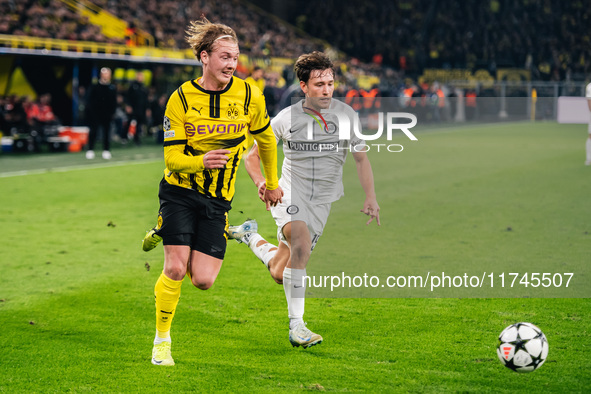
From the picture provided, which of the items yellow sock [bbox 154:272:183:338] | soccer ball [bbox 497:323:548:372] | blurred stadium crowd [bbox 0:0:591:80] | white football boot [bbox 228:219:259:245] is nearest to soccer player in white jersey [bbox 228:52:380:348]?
yellow sock [bbox 154:272:183:338]

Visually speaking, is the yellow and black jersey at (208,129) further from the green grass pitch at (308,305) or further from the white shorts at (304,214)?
the green grass pitch at (308,305)

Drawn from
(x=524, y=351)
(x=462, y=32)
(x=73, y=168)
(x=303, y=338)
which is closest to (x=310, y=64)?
(x=303, y=338)

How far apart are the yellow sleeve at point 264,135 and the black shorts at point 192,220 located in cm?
38

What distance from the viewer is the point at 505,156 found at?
15.7 meters

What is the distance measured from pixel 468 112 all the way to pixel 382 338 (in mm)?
31456

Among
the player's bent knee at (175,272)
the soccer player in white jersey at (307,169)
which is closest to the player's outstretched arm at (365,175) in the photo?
the soccer player in white jersey at (307,169)

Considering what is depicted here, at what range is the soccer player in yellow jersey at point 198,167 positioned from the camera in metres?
4.63

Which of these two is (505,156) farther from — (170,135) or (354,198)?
(170,135)

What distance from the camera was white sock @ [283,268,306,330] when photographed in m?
5.09

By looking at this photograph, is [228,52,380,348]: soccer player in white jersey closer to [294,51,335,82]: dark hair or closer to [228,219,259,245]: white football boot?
[294,51,335,82]: dark hair

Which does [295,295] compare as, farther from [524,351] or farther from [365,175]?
[524,351]

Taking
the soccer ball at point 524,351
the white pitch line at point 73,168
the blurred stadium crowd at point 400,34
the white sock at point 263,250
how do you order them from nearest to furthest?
the soccer ball at point 524,351 → the white sock at point 263,250 → the white pitch line at point 73,168 → the blurred stadium crowd at point 400,34

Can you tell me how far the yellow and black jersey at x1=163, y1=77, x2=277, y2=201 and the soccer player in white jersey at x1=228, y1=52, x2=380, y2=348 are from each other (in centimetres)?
39

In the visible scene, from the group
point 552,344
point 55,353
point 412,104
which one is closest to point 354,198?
point 552,344
